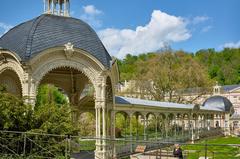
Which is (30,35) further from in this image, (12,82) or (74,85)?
(74,85)

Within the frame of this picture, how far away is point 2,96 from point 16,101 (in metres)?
0.61

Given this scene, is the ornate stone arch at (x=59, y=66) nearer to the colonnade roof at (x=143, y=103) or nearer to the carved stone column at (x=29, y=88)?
the carved stone column at (x=29, y=88)

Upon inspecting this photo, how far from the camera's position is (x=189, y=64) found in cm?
5122

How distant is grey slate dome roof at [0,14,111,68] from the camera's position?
64.0ft

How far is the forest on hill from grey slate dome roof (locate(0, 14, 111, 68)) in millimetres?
29014

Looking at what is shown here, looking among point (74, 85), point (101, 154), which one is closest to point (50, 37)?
point (101, 154)

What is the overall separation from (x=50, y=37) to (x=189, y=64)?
33891 mm

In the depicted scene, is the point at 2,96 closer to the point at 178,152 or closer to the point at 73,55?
the point at 73,55

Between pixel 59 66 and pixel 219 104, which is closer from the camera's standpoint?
pixel 59 66

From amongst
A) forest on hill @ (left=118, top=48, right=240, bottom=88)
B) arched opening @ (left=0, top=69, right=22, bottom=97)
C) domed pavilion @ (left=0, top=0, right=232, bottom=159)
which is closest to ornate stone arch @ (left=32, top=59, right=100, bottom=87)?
domed pavilion @ (left=0, top=0, right=232, bottom=159)

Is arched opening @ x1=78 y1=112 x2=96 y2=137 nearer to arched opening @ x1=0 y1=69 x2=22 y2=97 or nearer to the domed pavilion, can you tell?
the domed pavilion

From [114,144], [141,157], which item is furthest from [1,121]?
[141,157]

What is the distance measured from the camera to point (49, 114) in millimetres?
16250

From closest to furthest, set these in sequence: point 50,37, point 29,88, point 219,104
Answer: point 29,88 → point 50,37 → point 219,104
